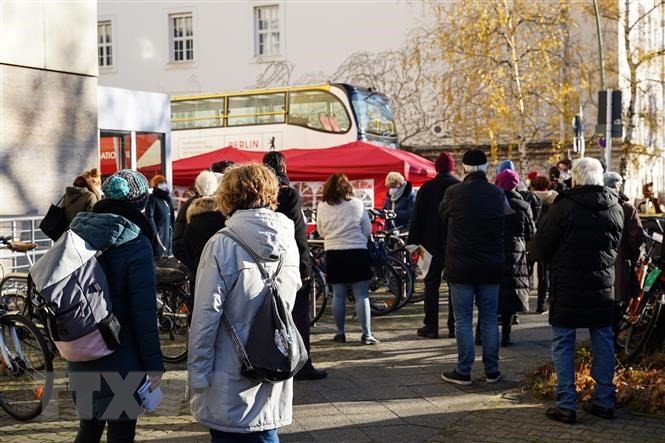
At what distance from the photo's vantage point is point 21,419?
20.8ft

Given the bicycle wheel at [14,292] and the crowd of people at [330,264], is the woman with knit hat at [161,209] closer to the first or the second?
the crowd of people at [330,264]

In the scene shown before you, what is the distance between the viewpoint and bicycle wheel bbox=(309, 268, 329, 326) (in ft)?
34.2

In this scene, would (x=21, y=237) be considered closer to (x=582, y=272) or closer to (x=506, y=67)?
(x=582, y=272)

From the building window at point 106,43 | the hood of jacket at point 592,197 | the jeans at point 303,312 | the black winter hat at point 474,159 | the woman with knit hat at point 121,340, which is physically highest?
the building window at point 106,43

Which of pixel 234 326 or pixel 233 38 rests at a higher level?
pixel 233 38

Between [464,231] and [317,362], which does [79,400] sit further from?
[317,362]

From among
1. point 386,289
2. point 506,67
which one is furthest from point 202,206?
point 506,67

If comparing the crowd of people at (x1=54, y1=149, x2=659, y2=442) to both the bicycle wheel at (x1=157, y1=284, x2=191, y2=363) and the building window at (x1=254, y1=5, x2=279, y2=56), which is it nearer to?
the bicycle wheel at (x1=157, y1=284, x2=191, y2=363)

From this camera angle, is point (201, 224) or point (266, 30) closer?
point (201, 224)

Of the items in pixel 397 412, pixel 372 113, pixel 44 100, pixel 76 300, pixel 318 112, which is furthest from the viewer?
pixel 372 113

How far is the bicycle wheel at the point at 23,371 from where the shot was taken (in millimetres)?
6320

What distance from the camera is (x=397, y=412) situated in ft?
21.9

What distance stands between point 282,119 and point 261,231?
2049 centimetres

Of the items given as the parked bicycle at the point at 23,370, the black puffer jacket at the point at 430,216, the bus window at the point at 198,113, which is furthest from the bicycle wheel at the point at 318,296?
the bus window at the point at 198,113
